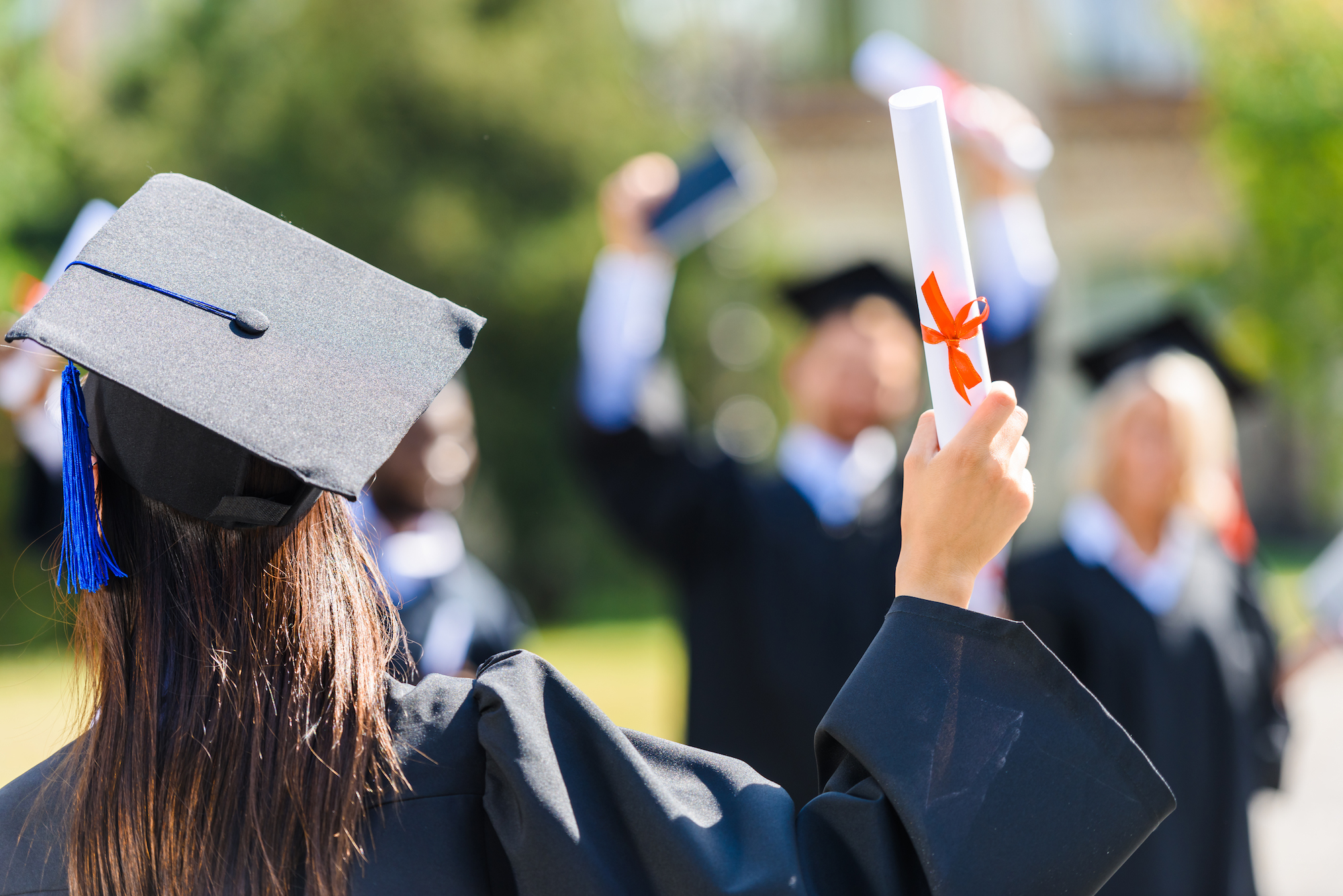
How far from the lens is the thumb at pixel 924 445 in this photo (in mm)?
1232

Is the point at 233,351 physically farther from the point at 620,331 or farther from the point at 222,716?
the point at 620,331

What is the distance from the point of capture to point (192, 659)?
1210mm

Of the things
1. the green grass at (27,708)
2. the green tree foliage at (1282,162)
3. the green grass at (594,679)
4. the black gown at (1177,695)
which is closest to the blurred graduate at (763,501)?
the black gown at (1177,695)

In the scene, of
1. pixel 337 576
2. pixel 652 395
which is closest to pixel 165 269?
pixel 337 576

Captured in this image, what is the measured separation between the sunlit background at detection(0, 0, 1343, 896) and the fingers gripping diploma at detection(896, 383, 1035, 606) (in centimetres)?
592

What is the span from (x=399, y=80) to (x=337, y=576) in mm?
9625

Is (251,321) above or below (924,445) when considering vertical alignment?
above

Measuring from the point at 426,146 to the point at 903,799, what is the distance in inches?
390

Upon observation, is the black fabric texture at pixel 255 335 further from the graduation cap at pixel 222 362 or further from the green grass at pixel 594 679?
the green grass at pixel 594 679

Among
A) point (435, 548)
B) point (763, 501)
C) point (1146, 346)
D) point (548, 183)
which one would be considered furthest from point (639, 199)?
point (548, 183)

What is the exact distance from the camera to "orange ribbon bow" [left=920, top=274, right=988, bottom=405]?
Answer: 3.96 feet

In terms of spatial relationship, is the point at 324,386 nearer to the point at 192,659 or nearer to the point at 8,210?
the point at 192,659

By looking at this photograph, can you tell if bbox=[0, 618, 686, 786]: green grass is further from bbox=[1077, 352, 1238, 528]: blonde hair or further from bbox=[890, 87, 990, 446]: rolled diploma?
bbox=[890, 87, 990, 446]: rolled diploma

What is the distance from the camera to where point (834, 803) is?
1.21 meters
